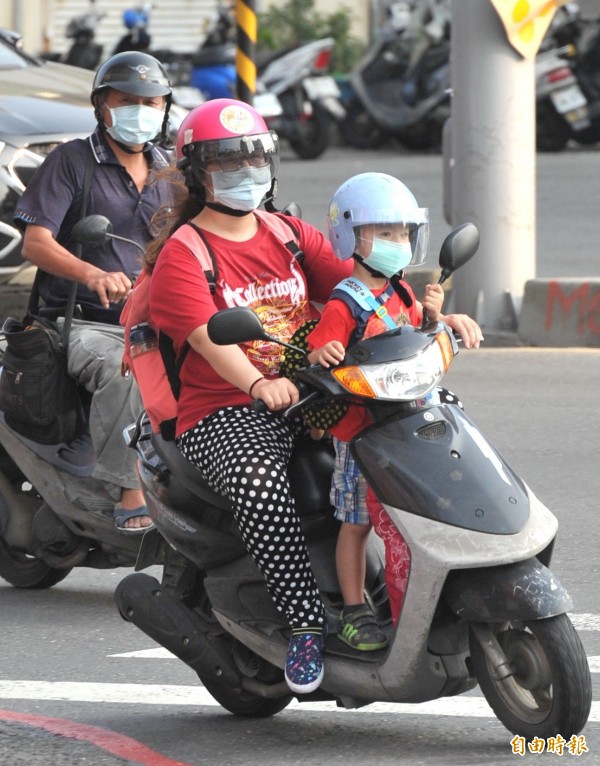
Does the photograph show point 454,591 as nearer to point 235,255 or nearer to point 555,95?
point 235,255

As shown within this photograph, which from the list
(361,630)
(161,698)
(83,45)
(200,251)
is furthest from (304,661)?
(83,45)

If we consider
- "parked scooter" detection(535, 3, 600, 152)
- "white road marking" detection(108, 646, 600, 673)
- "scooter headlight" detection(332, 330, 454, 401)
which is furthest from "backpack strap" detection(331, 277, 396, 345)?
"parked scooter" detection(535, 3, 600, 152)

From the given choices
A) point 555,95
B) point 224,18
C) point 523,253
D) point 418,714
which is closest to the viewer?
point 418,714

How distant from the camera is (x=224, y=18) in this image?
23.1 meters

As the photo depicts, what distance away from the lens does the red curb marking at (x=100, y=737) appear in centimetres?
425

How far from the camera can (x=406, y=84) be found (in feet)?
66.5

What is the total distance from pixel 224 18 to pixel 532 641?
20.0 meters

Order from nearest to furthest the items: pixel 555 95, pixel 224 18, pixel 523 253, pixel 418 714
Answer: pixel 418 714, pixel 523 253, pixel 555 95, pixel 224 18

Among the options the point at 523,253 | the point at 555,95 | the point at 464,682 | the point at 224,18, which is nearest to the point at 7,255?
the point at 523,253

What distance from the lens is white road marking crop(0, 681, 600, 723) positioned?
450 cm

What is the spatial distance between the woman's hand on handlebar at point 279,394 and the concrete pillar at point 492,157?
252 inches

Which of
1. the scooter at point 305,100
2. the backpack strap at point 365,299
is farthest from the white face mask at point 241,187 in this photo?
the scooter at point 305,100

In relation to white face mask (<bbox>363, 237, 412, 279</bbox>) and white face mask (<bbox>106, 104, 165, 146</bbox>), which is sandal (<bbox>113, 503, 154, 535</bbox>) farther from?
white face mask (<bbox>363, 237, 412, 279</bbox>)

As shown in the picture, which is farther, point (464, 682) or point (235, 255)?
point (235, 255)
